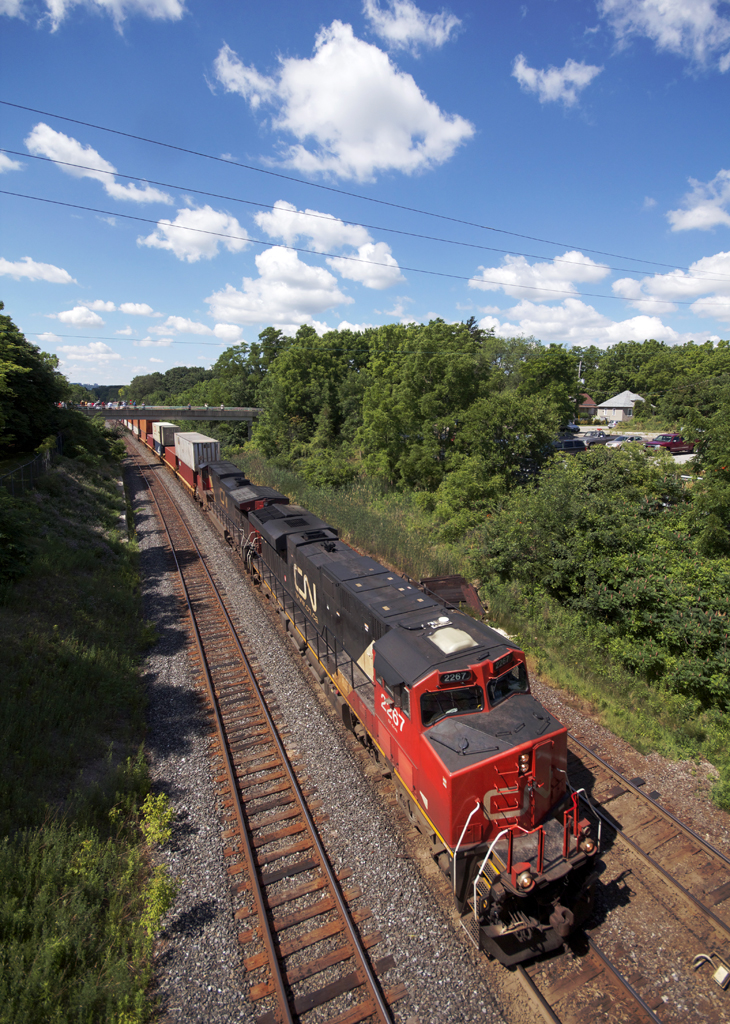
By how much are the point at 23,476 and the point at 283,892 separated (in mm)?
21332

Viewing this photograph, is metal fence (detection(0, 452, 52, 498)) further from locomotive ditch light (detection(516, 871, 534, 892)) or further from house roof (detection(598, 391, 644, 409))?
house roof (detection(598, 391, 644, 409))

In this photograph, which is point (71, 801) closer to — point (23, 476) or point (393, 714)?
point (393, 714)

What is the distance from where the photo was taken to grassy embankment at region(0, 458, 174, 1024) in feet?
19.4

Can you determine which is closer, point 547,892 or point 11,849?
point 547,892

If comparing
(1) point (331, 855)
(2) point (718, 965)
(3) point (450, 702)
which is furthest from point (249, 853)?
(2) point (718, 965)

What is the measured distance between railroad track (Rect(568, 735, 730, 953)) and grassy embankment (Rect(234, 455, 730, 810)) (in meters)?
1.30

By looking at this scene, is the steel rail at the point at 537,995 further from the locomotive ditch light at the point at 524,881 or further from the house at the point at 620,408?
the house at the point at 620,408

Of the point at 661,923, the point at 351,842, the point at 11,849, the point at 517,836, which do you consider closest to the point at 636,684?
the point at 661,923

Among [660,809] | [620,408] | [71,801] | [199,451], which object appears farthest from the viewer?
[620,408]

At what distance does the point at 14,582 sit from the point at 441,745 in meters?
13.9

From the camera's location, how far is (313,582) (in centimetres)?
1286

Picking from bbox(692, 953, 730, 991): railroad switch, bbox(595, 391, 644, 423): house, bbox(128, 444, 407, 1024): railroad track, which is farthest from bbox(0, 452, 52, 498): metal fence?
bbox(595, 391, 644, 423): house

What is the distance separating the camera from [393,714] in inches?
316

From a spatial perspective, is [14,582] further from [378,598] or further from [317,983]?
[317,983]
